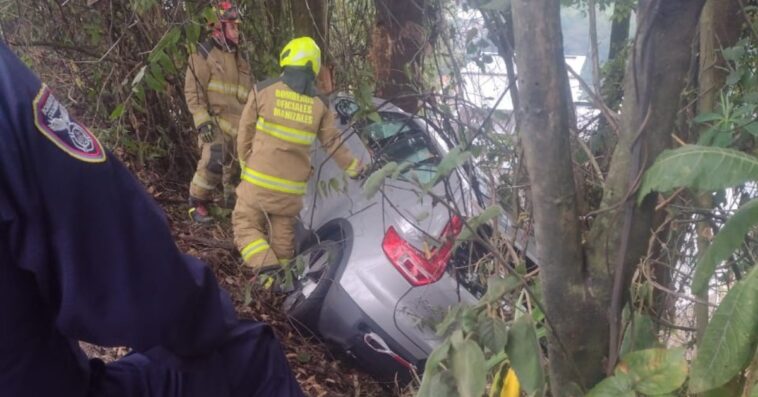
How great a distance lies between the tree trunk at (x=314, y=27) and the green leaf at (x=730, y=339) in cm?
415

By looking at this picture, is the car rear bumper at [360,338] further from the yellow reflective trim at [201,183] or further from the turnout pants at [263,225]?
the yellow reflective trim at [201,183]

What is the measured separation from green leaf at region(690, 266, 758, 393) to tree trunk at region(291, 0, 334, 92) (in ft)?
13.6

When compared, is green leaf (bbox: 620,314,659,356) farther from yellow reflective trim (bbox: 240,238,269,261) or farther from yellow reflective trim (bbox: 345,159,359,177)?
yellow reflective trim (bbox: 240,238,269,261)

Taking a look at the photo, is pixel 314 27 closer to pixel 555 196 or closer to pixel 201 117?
pixel 201 117

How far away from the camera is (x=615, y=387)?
1154mm

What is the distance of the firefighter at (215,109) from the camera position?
5641 millimetres

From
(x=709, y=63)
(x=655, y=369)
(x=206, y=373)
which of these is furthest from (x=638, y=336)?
(x=709, y=63)

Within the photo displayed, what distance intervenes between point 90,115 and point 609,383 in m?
5.50

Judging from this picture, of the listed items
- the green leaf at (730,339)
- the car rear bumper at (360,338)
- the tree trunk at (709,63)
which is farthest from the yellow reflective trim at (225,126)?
the green leaf at (730,339)

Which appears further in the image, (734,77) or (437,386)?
(734,77)

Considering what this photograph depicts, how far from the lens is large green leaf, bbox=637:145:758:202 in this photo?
→ 100cm

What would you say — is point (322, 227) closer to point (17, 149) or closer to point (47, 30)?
point (47, 30)

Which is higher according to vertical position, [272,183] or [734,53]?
[734,53]

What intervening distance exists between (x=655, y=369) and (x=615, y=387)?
0.07 metres
